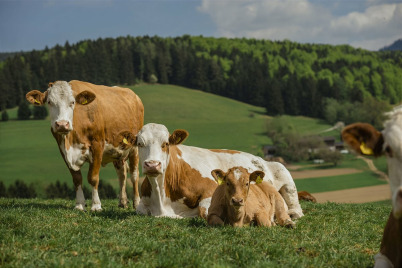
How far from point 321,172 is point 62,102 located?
78511 millimetres

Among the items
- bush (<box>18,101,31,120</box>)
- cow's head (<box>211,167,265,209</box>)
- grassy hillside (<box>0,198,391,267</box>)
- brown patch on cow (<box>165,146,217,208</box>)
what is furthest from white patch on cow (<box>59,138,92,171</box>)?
bush (<box>18,101,31,120</box>)

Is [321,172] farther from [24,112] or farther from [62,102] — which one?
[62,102]

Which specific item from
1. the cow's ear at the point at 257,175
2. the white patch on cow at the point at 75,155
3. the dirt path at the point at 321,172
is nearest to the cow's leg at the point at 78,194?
the white patch on cow at the point at 75,155

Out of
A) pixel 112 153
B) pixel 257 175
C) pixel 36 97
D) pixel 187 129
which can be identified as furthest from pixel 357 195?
pixel 36 97

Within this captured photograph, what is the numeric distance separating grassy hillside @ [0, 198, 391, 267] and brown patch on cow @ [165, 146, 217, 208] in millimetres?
932

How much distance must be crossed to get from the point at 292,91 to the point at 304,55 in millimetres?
62038

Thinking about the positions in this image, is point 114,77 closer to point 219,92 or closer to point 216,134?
point 219,92

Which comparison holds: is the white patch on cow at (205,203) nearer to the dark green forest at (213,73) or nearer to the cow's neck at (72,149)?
the cow's neck at (72,149)

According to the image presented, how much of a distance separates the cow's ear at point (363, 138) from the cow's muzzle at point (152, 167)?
445cm

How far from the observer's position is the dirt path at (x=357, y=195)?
54.4 metres

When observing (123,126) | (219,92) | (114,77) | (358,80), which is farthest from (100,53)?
(123,126)

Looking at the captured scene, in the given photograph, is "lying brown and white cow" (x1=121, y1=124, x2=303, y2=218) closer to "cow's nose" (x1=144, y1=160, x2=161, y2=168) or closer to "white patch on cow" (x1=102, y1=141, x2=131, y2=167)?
"cow's nose" (x1=144, y1=160, x2=161, y2=168)

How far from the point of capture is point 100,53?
13675 cm

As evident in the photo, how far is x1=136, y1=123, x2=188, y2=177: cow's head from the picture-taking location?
858 cm
